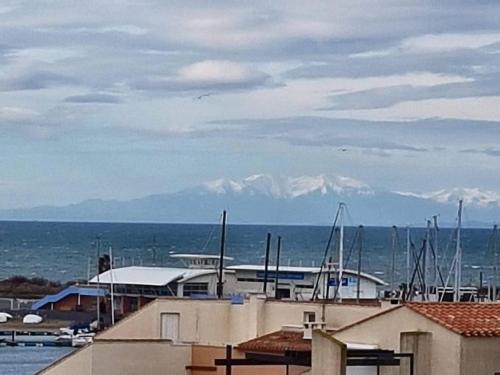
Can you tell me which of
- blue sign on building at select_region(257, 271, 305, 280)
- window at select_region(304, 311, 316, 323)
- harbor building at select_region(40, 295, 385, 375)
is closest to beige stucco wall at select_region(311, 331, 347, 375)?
harbor building at select_region(40, 295, 385, 375)

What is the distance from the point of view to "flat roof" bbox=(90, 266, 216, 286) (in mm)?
98812

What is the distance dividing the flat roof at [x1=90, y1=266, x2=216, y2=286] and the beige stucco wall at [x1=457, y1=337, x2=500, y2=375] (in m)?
70.5

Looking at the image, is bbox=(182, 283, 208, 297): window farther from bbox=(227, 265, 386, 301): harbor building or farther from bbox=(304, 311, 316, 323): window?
bbox=(304, 311, 316, 323): window

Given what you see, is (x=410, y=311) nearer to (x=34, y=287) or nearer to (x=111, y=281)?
(x=111, y=281)

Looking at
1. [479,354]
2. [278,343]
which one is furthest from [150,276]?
[479,354]

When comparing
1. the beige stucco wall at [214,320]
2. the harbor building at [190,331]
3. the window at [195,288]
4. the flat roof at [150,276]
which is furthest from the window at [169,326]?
the flat roof at [150,276]

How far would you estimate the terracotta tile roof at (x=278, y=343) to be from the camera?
37.8m

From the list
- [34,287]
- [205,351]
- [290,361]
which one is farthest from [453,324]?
[34,287]

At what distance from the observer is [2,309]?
11794cm

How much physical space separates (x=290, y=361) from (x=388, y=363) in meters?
6.85

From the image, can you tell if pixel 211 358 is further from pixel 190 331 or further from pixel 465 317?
pixel 465 317

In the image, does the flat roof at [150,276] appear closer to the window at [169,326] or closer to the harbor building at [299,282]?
the harbor building at [299,282]

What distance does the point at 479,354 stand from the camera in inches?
1042

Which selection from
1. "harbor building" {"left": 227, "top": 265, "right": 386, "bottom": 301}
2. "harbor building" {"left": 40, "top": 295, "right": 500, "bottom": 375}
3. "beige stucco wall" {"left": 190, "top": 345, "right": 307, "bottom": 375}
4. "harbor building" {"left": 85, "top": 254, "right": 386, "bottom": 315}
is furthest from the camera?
"harbor building" {"left": 85, "top": 254, "right": 386, "bottom": 315}
